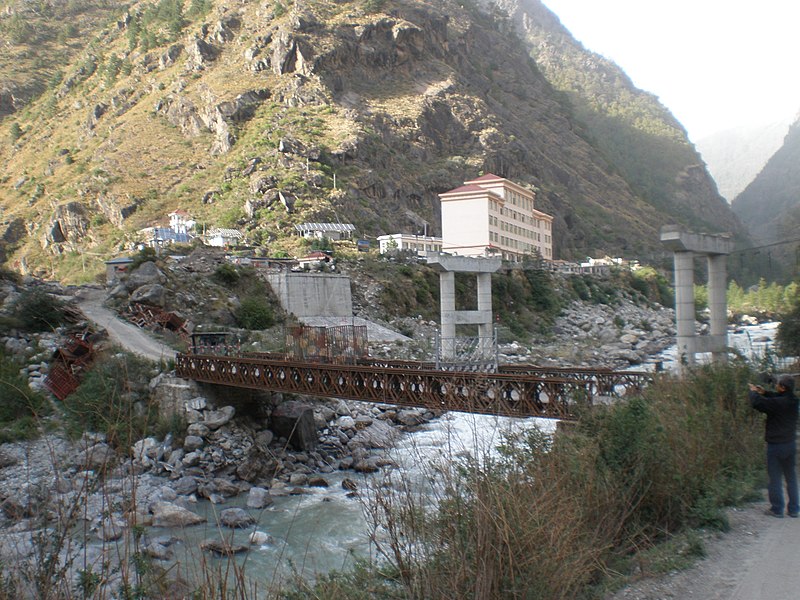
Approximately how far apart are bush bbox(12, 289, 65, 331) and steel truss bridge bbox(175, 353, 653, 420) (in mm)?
6946

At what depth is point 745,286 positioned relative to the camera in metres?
52.4

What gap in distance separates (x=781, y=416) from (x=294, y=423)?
14.7 metres

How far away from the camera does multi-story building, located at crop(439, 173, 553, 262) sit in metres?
54.9

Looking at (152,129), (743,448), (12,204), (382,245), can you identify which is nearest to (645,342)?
(382,245)

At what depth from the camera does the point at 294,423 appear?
63.4 feet

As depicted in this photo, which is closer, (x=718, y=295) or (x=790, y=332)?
(x=718, y=295)

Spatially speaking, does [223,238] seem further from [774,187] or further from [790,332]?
[774,187]

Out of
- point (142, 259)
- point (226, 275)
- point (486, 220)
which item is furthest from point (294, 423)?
point (486, 220)

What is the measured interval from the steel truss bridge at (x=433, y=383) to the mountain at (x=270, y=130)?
102 feet

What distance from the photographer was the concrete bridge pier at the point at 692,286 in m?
15.0

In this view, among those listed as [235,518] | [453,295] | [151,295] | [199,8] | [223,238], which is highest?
[199,8]

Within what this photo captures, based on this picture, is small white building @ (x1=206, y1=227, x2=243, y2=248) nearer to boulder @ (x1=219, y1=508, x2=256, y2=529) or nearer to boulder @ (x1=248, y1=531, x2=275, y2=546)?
boulder @ (x1=219, y1=508, x2=256, y2=529)

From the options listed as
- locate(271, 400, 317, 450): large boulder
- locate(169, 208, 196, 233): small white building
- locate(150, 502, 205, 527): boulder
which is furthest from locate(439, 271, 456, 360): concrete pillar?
locate(169, 208, 196, 233): small white building

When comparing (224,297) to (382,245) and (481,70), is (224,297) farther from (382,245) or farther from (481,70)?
(481,70)
